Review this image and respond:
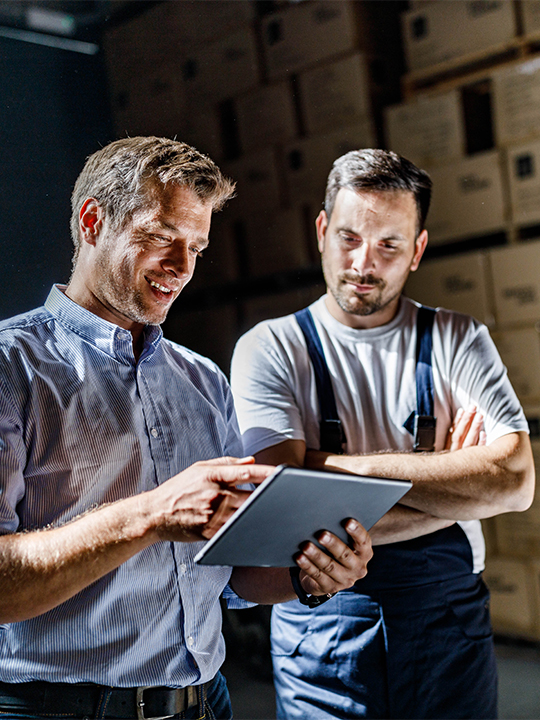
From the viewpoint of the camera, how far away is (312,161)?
1949 millimetres

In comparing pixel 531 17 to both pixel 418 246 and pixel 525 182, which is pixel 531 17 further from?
pixel 418 246

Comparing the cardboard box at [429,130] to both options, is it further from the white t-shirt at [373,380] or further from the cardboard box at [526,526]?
the white t-shirt at [373,380]

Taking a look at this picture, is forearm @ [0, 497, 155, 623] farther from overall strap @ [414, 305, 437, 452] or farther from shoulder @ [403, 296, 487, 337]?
shoulder @ [403, 296, 487, 337]

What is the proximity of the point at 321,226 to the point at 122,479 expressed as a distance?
884 mm

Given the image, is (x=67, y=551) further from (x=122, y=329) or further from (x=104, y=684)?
(x=122, y=329)

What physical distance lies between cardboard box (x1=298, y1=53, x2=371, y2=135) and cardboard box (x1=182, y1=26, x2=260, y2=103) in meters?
0.18

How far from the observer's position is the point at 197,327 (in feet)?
5.15

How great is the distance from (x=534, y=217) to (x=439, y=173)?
1.51 ft

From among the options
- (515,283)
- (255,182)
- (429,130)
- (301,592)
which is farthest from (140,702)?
(429,130)

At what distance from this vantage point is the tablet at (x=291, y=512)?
0.93m

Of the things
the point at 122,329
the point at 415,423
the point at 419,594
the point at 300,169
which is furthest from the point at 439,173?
the point at 122,329

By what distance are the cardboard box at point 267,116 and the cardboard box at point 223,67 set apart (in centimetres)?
4

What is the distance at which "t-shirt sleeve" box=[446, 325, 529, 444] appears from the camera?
5.17ft

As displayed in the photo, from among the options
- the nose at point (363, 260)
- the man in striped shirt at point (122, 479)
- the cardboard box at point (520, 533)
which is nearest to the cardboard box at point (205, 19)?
the man in striped shirt at point (122, 479)
